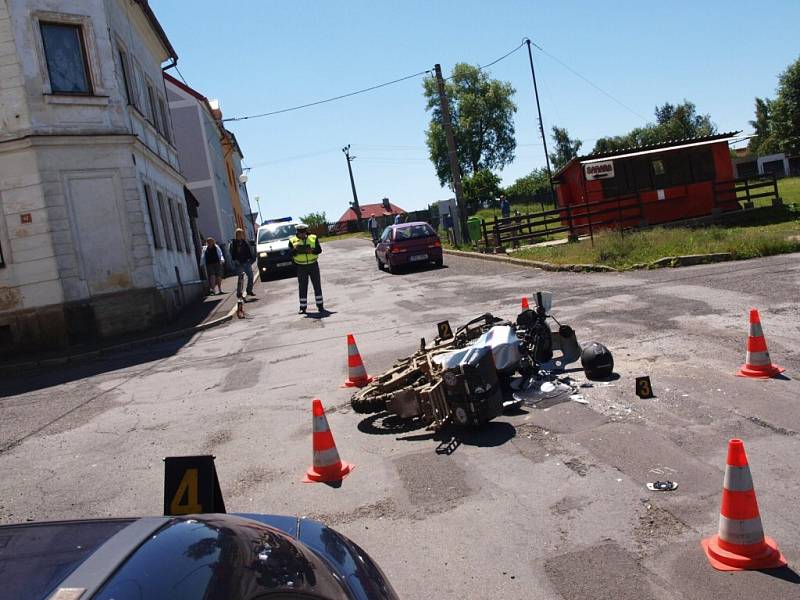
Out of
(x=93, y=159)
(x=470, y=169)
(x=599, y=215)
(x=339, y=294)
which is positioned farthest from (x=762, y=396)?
(x=470, y=169)

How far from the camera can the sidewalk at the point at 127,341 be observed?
1444 centimetres

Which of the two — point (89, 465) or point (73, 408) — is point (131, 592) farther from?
point (73, 408)

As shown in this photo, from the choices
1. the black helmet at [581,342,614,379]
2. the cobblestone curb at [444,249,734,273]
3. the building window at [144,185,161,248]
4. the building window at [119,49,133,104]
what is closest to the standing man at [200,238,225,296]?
the building window at [144,185,161,248]

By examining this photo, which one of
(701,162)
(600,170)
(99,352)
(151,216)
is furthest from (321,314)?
(701,162)

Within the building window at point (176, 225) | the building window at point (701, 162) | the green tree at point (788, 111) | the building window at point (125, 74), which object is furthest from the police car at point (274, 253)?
the green tree at point (788, 111)

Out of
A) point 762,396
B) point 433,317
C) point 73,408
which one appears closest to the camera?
point 762,396

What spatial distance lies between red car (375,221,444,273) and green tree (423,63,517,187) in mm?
57856

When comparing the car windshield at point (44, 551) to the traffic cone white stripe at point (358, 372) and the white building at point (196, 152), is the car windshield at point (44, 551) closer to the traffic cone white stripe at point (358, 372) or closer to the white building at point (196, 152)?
the traffic cone white stripe at point (358, 372)

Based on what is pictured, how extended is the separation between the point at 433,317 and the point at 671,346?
501 cm

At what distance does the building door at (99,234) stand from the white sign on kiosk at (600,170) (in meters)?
15.2

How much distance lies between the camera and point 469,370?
6.20 metres

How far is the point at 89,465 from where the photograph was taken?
6.79 meters

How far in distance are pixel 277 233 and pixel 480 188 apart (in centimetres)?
4004

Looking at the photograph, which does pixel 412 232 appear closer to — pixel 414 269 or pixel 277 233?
pixel 414 269
